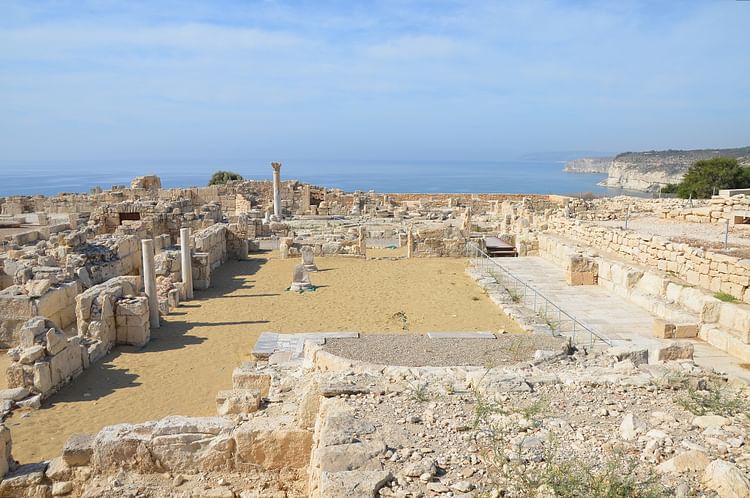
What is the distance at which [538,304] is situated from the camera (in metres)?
12.6

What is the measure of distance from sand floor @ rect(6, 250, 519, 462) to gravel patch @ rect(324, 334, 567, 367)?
149cm

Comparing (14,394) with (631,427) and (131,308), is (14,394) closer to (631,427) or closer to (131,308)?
(131,308)

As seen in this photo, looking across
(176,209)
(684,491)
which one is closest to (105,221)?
(176,209)

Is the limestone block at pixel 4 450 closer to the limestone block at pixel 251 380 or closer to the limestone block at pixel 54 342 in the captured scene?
the limestone block at pixel 251 380

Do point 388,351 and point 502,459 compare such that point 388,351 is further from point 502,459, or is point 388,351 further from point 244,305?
point 244,305

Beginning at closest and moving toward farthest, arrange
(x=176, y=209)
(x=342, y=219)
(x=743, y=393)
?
1. (x=743, y=393)
2. (x=176, y=209)
3. (x=342, y=219)

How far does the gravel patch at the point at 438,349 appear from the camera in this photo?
326 inches

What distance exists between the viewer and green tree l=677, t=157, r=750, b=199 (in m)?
34.5

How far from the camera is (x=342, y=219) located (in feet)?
107

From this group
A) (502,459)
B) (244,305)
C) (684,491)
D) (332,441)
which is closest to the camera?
(684,491)

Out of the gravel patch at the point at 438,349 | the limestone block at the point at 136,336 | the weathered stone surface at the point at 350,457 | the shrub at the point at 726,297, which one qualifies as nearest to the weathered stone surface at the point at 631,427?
the weathered stone surface at the point at 350,457

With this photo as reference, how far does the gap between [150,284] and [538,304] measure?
8658 millimetres

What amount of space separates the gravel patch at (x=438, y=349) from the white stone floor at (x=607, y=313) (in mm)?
1492

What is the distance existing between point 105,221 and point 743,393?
23.6 metres
